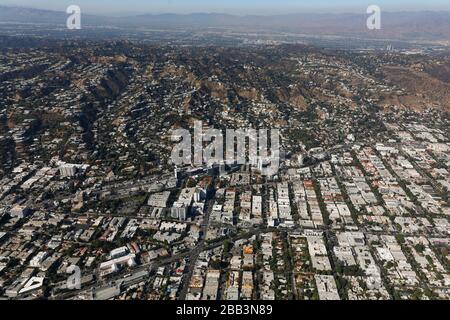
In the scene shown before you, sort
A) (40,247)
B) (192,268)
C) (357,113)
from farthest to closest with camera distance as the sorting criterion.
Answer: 1. (357,113)
2. (40,247)
3. (192,268)

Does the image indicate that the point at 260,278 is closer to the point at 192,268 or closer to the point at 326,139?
the point at 192,268

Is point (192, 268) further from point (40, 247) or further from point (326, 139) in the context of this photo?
point (326, 139)

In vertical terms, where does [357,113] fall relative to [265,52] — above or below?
below

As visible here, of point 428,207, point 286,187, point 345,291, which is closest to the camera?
point 345,291

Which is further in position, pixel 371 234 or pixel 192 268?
pixel 371 234

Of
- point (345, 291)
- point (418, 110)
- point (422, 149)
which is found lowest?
point (345, 291)

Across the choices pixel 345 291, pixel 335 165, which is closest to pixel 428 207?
pixel 335 165
